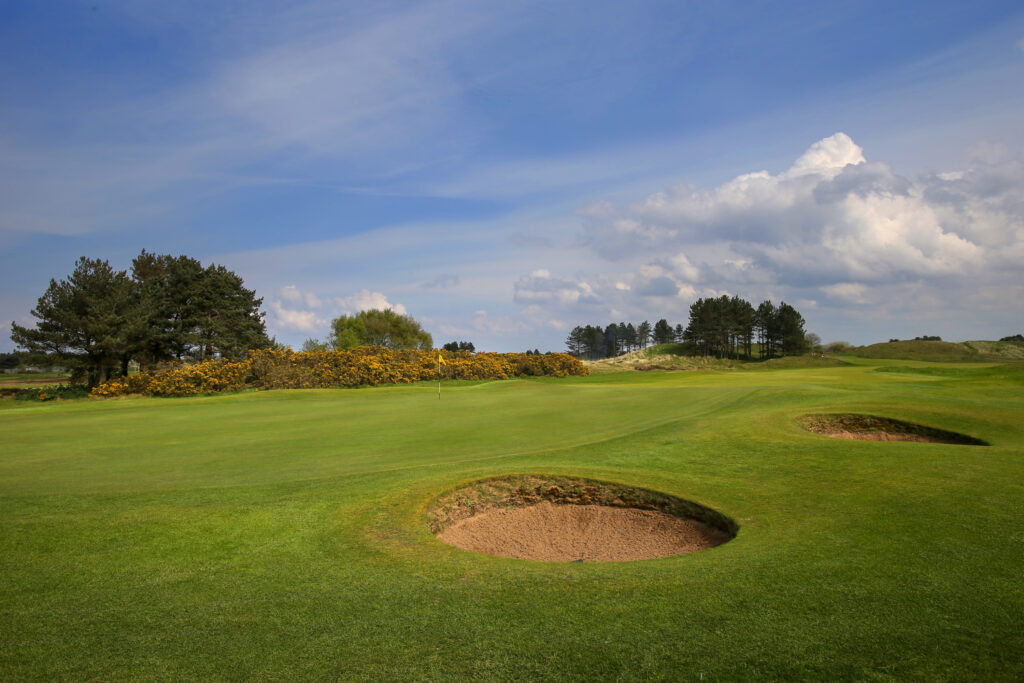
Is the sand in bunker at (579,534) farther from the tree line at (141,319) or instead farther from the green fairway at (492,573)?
the tree line at (141,319)

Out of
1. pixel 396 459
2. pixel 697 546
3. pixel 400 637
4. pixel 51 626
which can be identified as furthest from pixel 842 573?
pixel 396 459

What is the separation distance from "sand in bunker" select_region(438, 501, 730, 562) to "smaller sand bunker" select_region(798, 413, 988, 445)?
7697 mm

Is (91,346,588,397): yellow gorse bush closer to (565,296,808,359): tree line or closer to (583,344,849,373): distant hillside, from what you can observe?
(583,344,849,373): distant hillside

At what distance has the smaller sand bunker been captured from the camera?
1302cm

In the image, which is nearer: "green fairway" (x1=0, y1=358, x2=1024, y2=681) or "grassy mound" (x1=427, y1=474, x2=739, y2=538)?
"green fairway" (x1=0, y1=358, x2=1024, y2=681)

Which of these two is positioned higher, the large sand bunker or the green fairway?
the green fairway

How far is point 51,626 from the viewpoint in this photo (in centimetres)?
419

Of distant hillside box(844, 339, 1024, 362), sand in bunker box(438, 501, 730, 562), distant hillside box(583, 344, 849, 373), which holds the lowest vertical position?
sand in bunker box(438, 501, 730, 562)

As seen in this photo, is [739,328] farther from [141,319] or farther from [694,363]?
[141,319]

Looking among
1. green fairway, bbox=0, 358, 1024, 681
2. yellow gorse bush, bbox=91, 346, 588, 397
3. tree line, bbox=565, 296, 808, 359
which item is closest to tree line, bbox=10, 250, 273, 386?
yellow gorse bush, bbox=91, 346, 588, 397

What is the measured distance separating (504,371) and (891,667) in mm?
37401

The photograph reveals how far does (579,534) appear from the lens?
8.16m

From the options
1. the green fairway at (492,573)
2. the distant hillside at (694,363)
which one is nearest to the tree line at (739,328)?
the distant hillside at (694,363)

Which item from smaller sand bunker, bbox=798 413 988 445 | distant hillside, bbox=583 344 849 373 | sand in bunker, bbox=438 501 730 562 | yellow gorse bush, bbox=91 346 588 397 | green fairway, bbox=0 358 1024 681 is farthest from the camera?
distant hillside, bbox=583 344 849 373
